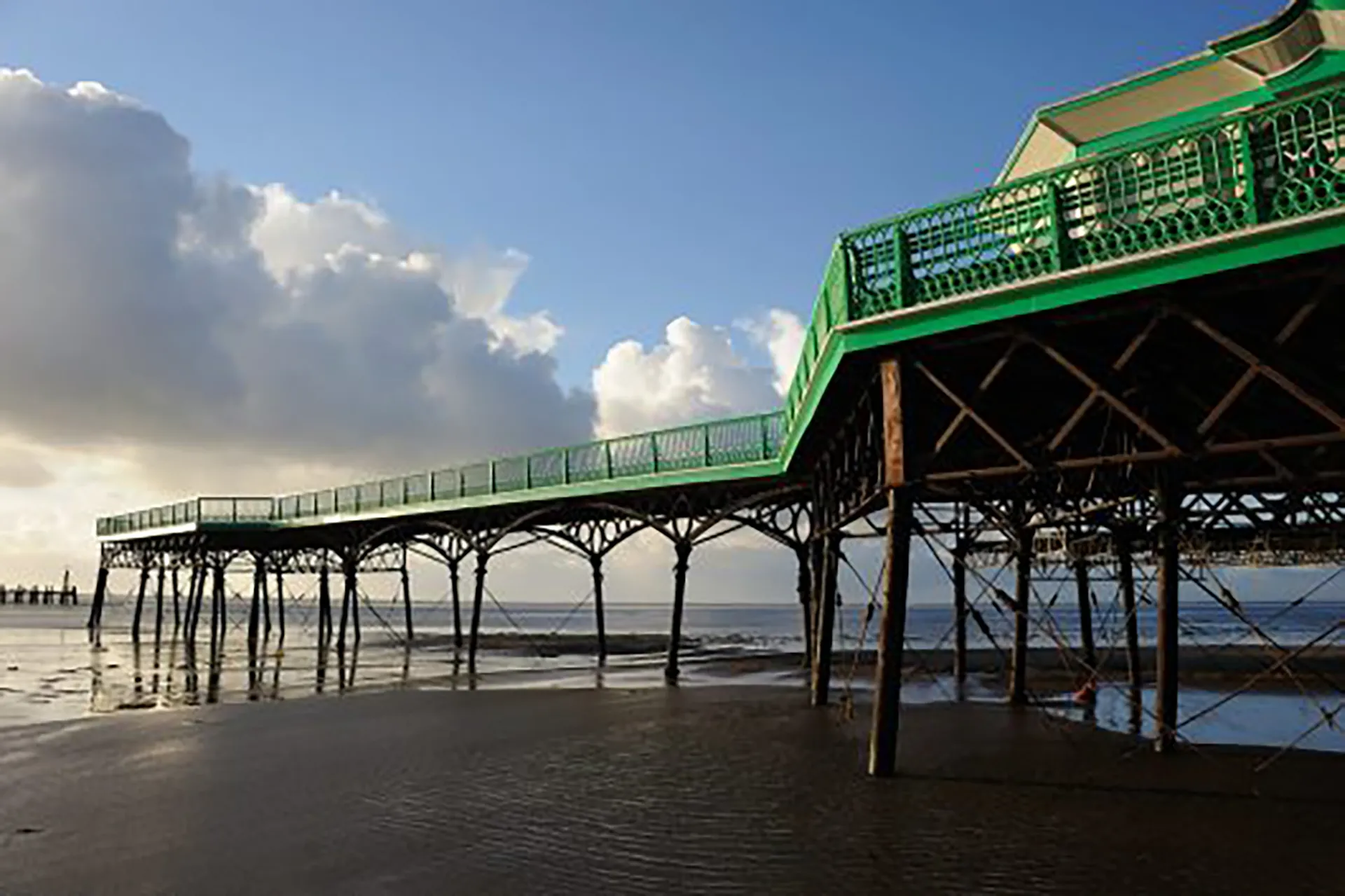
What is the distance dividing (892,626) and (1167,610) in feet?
18.3

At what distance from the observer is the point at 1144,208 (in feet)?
31.0

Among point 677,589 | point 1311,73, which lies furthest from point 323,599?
point 1311,73

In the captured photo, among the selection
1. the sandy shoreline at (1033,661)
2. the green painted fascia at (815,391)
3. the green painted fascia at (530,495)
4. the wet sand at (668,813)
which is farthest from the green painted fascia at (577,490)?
the wet sand at (668,813)

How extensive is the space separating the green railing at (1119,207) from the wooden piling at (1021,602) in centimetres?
886

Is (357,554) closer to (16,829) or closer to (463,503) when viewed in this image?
(463,503)

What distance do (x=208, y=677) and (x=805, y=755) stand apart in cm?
2868

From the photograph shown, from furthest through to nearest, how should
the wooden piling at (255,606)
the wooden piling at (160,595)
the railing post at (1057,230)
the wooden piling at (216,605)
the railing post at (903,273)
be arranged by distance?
the wooden piling at (160,595) → the wooden piling at (255,606) → the wooden piling at (216,605) → the railing post at (903,273) → the railing post at (1057,230)

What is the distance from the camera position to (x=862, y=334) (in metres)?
11.9

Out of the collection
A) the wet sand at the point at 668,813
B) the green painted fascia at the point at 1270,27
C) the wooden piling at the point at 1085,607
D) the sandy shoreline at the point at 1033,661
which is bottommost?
the sandy shoreline at the point at 1033,661

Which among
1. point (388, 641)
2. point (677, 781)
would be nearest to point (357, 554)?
point (388, 641)

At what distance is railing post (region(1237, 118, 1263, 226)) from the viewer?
8195mm

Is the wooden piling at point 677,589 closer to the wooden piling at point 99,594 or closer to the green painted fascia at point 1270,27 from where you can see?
the green painted fascia at point 1270,27

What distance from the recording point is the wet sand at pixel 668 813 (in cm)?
839

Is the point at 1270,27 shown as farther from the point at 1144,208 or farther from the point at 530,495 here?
the point at 530,495
